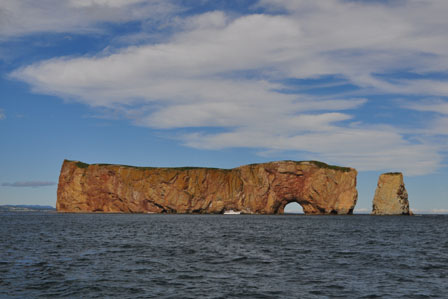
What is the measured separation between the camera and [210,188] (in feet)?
440

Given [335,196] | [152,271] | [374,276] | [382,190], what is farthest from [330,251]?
[382,190]

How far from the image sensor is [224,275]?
73.4ft

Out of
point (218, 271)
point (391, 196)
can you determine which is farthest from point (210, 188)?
point (218, 271)

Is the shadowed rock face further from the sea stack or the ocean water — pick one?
the ocean water

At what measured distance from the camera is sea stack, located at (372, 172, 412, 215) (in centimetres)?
13050

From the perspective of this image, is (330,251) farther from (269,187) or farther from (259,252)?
(269,187)

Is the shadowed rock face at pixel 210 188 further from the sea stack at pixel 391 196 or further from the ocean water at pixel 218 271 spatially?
the ocean water at pixel 218 271

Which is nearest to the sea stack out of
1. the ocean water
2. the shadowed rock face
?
the shadowed rock face

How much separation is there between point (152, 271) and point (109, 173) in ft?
378

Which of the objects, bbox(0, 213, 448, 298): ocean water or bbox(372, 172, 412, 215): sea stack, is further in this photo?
bbox(372, 172, 412, 215): sea stack

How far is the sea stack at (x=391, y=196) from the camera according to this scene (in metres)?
130

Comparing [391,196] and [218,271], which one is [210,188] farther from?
[218,271]

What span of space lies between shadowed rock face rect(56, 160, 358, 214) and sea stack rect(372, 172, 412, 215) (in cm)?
1052

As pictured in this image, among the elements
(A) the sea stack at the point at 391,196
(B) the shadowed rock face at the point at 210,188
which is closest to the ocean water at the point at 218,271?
(B) the shadowed rock face at the point at 210,188
